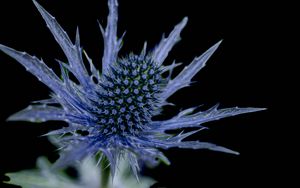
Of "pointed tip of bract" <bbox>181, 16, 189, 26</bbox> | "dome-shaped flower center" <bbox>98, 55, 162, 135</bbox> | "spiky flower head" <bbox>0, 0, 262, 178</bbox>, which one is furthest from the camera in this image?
"pointed tip of bract" <bbox>181, 16, 189, 26</bbox>

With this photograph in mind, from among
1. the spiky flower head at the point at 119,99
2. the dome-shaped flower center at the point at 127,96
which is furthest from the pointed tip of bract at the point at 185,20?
the dome-shaped flower center at the point at 127,96

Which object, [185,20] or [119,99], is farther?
[185,20]

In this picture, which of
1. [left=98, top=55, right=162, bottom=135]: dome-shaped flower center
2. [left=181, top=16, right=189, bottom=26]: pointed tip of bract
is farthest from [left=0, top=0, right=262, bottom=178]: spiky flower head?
[left=181, top=16, right=189, bottom=26]: pointed tip of bract

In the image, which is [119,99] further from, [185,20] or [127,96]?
[185,20]

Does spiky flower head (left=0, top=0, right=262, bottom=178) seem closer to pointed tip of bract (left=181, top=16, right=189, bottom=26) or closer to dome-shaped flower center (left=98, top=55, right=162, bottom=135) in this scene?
dome-shaped flower center (left=98, top=55, right=162, bottom=135)

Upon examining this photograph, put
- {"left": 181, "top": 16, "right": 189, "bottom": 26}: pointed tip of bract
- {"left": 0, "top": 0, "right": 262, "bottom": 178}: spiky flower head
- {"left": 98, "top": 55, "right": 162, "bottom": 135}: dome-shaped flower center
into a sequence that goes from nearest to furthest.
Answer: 1. {"left": 0, "top": 0, "right": 262, "bottom": 178}: spiky flower head
2. {"left": 98, "top": 55, "right": 162, "bottom": 135}: dome-shaped flower center
3. {"left": 181, "top": 16, "right": 189, "bottom": 26}: pointed tip of bract

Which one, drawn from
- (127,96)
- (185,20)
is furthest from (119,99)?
(185,20)

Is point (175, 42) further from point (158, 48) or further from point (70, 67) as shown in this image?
point (70, 67)

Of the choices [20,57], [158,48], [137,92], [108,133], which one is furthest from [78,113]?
[158,48]

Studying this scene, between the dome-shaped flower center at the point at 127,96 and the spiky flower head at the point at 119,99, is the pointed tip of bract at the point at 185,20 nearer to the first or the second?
the spiky flower head at the point at 119,99
